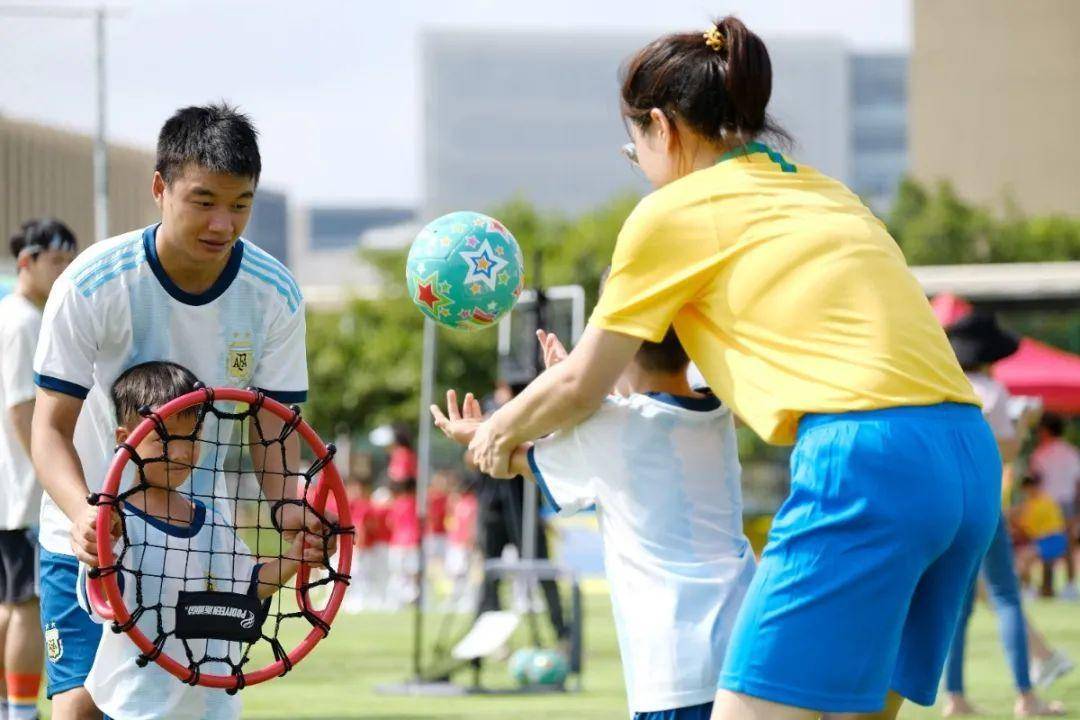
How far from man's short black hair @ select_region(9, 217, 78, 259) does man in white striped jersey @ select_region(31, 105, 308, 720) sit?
267cm

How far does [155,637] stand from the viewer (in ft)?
13.8

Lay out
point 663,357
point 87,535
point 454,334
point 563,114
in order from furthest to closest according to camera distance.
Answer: point 563,114
point 454,334
point 663,357
point 87,535

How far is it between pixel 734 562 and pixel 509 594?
16.1 m

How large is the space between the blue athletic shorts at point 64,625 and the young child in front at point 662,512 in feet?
4.53

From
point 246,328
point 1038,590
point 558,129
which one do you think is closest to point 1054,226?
point 1038,590

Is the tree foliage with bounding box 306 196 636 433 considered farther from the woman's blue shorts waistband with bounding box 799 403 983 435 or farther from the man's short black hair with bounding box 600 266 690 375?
the woman's blue shorts waistband with bounding box 799 403 983 435

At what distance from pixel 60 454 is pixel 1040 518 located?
17.0 m

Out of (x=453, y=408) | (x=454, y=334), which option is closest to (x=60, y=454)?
(x=453, y=408)

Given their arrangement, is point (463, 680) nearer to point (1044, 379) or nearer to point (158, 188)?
point (158, 188)

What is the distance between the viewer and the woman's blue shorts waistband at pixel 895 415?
357 cm

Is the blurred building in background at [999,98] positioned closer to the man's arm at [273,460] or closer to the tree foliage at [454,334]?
the tree foliage at [454,334]

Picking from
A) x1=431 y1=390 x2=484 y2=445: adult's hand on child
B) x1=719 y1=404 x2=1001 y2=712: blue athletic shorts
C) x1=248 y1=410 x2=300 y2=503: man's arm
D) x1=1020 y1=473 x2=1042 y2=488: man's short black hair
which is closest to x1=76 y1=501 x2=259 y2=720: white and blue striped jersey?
x1=248 y1=410 x2=300 y2=503: man's arm

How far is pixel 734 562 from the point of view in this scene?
13.8 feet

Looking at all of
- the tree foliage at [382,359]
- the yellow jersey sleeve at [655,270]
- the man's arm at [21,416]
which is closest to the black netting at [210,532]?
the yellow jersey sleeve at [655,270]
